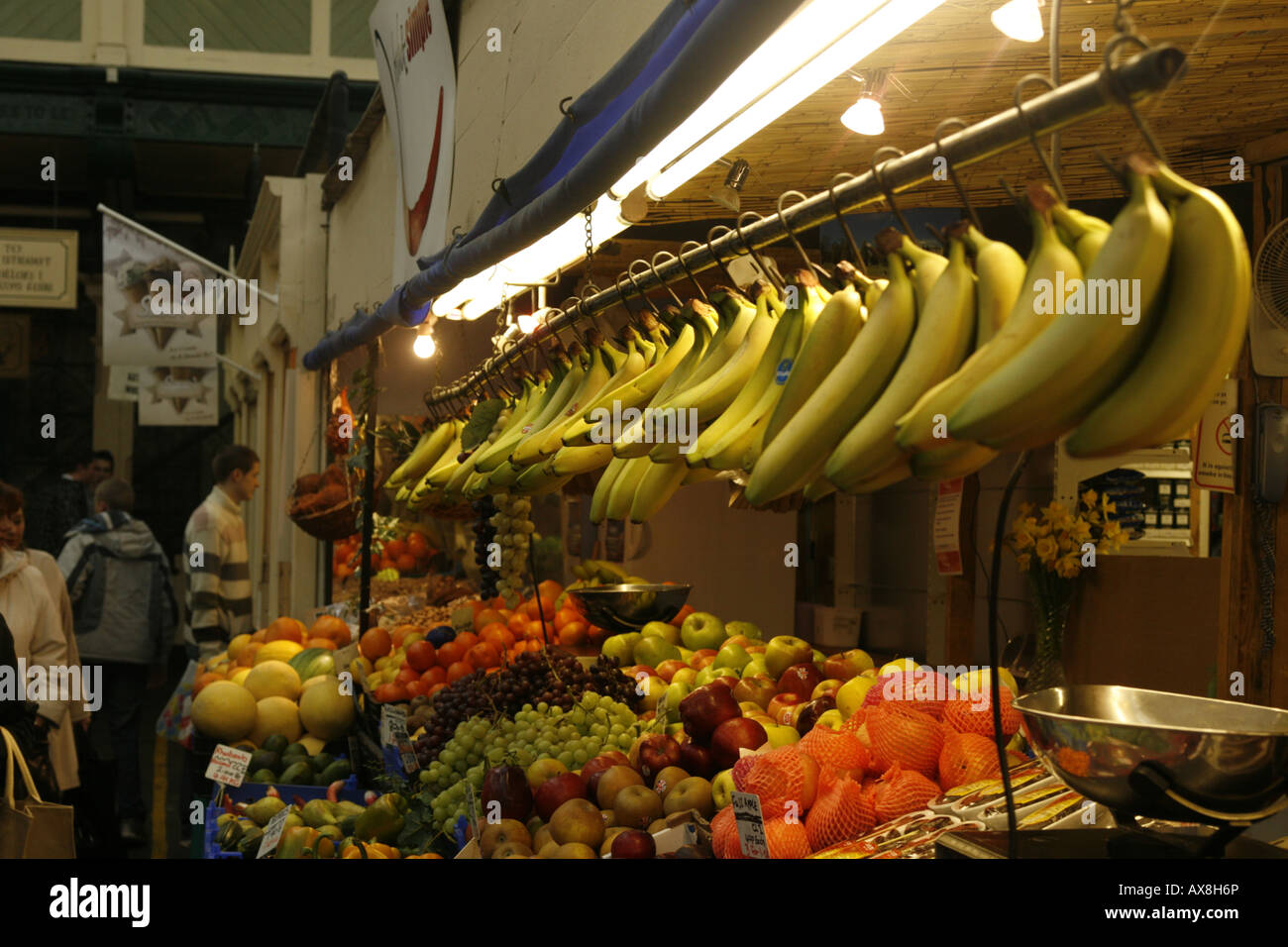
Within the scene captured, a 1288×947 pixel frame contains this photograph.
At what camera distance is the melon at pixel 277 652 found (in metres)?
5.36

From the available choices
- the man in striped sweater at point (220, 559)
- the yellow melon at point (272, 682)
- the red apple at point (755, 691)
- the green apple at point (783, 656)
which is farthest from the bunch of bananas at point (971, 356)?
the man in striped sweater at point (220, 559)

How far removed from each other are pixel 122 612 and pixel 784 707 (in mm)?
5009

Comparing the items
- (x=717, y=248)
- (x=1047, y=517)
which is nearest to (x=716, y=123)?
(x=717, y=248)

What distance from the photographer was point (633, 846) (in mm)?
2336

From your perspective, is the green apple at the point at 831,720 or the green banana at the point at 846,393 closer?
the green banana at the point at 846,393

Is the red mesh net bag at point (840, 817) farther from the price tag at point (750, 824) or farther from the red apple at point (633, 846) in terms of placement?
the red apple at point (633, 846)

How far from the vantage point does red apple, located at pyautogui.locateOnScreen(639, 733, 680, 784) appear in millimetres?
2697

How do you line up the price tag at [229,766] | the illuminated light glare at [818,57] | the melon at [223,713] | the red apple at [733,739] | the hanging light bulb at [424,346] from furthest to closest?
the hanging light bulb at [424,346], the melon at [223,713], the price tag at [229,766], the red apple at [733,739], the illuminated light glare at [818,57]

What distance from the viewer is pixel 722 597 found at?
6625 millimetres

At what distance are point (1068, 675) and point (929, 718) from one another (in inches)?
125

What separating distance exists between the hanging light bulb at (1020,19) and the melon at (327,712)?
12.6 feet

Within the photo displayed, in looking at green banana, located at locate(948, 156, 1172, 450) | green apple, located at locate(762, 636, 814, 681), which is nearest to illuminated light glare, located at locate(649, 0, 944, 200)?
green banana, located at locate(948, 156, 1172, 450)

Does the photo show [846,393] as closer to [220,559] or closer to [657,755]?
[657,755]
